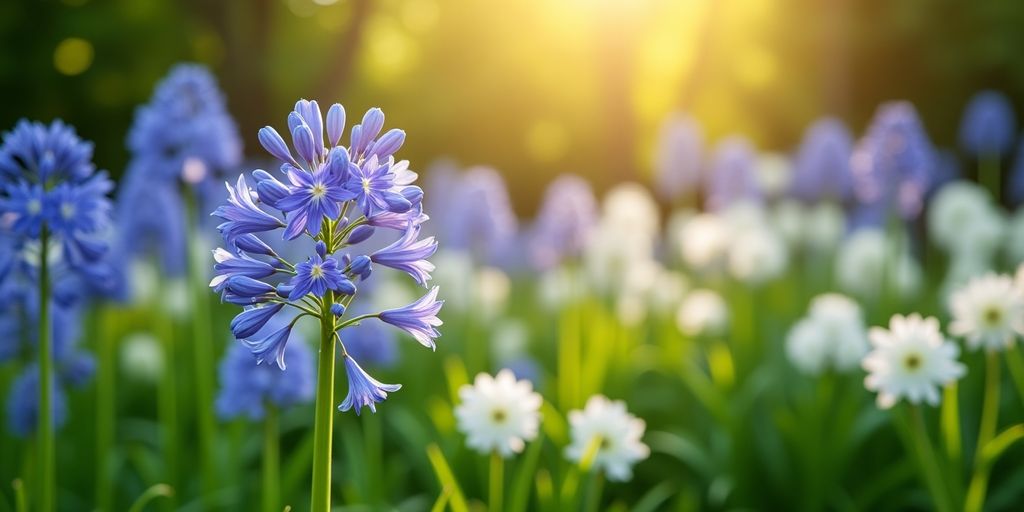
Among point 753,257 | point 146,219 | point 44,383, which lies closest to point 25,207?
point 44,383

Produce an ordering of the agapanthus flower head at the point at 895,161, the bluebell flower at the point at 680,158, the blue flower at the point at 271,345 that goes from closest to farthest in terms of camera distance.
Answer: the blue flower at the point at 271,345 → the agapanthus flower head at the point at 895,161 → the bluebell flower at the point at 680,158

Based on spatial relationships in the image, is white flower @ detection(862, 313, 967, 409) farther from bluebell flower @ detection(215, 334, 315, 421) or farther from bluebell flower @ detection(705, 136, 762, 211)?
bluebell flower @ detection(705, 136, 762, 211)

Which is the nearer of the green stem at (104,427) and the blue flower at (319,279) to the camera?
the blue flower at (319,279)

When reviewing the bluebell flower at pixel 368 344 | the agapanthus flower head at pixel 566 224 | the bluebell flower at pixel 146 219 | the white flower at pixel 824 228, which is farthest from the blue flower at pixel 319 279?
the white flower at pixel 824 228

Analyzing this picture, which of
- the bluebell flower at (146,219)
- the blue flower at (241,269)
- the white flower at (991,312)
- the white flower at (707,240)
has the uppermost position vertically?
the white flower at (707,240)

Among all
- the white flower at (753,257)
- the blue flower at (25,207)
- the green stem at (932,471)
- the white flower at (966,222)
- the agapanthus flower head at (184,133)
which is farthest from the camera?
the white flower at (753,257)

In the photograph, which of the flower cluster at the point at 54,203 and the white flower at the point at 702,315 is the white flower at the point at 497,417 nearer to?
the flower cluster at the point at 54,203
